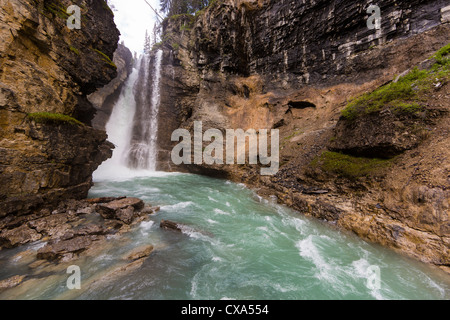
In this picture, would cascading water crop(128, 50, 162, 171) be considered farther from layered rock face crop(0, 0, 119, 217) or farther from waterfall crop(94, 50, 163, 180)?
layered rock face crop(0, 0, 119, 217)

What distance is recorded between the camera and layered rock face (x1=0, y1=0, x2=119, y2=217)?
5.98 m

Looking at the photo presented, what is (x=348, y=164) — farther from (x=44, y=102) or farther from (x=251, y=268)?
(x=44, y=102)

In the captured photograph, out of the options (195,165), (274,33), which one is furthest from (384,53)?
(195,165)

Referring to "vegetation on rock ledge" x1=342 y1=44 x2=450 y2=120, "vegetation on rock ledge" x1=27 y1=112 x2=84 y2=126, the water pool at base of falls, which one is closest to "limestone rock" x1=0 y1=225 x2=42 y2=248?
the water pool at base of falls

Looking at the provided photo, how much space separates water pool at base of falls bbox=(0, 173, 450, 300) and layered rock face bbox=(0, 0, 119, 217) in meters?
4.19

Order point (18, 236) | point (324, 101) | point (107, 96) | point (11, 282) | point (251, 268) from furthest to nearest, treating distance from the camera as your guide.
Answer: point (107, 96) < point (324, 101) < point (18, 236) < point (251, 268) < point (11, 282)

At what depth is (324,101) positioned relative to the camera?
15125 millimetres

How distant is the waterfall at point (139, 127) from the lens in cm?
2197

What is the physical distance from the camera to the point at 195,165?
19.0 m

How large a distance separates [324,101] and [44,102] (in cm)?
1788

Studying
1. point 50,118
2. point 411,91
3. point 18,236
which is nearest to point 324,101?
point 411,91

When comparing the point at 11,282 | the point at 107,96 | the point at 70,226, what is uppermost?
the point at 107,96

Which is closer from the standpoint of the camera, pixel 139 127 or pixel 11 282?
pixel 11 282

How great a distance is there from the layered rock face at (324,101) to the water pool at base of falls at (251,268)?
3.05ft
